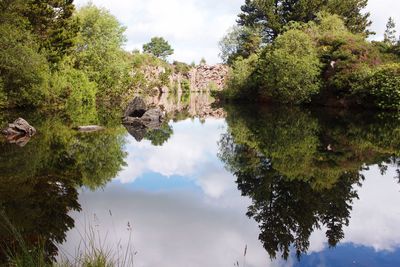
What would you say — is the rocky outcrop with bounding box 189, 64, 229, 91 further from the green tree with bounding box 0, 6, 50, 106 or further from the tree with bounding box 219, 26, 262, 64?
the green tree with bounding box 0, 6, 50, 106

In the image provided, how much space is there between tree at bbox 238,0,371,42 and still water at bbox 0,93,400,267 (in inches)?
1527

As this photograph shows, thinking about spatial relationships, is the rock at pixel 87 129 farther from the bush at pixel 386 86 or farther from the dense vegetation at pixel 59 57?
the bush at pixel 386 86

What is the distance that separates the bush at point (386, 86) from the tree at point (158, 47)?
94.2m

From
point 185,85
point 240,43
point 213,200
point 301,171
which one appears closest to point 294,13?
point 240,43

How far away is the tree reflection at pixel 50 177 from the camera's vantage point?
20.0 feet

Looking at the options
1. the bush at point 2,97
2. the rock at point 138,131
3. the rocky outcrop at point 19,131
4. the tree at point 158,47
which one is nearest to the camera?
the rocky outcrop at point 19,131

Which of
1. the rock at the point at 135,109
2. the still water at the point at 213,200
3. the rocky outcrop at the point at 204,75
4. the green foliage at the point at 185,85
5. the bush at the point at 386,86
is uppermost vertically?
the rocky outcrop at the point at 204,75

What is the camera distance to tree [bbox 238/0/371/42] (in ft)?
166

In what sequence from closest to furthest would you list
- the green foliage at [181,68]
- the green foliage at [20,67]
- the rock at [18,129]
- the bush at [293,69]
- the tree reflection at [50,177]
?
1. the tree reflection at [50,177]
2. the rock at [18,129]
3. the green foliage at [20,67]
4. the bush at [293,69]
5. the green foliage at [181,68]

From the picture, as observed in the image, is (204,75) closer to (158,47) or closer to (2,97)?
(158,47)

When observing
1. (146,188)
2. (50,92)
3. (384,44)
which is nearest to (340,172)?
(146,188)

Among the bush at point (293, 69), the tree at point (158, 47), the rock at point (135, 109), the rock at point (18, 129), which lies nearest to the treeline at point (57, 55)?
the rock at point (135, 109)

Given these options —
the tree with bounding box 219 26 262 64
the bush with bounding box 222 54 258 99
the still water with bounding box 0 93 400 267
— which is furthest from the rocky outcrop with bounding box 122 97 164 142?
the tree with bounding box 219 26 262 64

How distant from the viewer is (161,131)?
2191 centimetres
